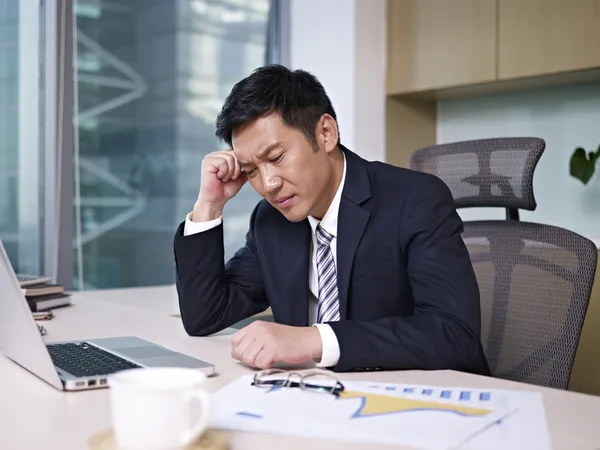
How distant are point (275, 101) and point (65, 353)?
0.64 metres

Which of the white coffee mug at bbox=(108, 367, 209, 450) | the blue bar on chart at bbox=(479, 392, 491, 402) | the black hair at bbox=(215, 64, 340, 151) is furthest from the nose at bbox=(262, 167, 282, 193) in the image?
the white coffee mug at bbox=(108, 367, 209, 450)

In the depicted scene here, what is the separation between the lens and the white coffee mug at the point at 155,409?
642 millimetres

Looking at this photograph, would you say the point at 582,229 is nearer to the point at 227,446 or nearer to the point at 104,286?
the point at 104,286

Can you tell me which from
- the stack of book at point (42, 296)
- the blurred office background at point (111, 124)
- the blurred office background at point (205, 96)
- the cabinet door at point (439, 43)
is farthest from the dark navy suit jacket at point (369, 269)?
the cabinet door at point (439, 43)

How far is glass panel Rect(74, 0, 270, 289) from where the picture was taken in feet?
10.5

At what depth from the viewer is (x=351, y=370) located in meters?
1.12

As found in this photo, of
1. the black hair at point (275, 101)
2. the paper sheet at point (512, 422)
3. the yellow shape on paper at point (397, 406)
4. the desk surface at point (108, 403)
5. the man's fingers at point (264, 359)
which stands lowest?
the desk surface at point (108, 403)

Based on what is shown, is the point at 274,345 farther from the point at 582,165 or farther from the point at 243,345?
the point at 582,165

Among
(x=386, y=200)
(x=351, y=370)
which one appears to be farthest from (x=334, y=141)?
(x=351, y=370)

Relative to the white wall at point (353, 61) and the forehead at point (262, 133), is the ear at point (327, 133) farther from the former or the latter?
the white wall at point (353, 61)

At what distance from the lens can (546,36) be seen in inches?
122

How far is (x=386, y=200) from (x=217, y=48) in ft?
8.17

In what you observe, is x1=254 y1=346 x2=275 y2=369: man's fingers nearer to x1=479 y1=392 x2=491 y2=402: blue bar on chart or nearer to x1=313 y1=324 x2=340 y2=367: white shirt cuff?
x1=313 y1=324 x2=340 y2=367: white shirt cuff

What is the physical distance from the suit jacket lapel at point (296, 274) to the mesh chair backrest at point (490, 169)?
44 centimetres
